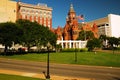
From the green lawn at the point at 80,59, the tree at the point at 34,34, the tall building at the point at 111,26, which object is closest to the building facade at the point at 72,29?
the tall building at the point at 111,26

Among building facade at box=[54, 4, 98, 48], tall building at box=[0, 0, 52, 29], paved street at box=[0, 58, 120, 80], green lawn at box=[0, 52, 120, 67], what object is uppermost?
tall building at box=[0, 0, 52, 29]

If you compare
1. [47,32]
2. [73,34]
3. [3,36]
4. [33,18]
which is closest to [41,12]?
[33,18]

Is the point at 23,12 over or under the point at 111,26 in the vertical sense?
over

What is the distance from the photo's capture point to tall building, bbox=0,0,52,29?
123250 mm

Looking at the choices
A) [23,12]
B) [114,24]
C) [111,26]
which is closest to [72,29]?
[23,12]

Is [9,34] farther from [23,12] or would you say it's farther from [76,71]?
[23,12]

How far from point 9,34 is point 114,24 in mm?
147854

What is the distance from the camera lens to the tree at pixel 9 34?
6500 centimetres

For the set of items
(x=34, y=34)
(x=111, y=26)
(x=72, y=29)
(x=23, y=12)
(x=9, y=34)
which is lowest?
(x=9, y=34)

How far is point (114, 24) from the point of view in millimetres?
196375

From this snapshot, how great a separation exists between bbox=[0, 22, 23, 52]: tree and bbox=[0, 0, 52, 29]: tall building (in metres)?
56.2

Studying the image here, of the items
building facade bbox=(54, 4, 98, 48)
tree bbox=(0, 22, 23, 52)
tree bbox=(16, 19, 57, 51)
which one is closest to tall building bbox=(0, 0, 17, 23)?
building facade bbox=(54, 4, 98, 48)

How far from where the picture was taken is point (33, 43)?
75.4m

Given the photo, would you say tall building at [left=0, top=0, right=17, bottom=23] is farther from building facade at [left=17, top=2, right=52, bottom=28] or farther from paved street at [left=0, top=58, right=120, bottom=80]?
paved street at [left=0, top=58, right=120, bottom=80]
